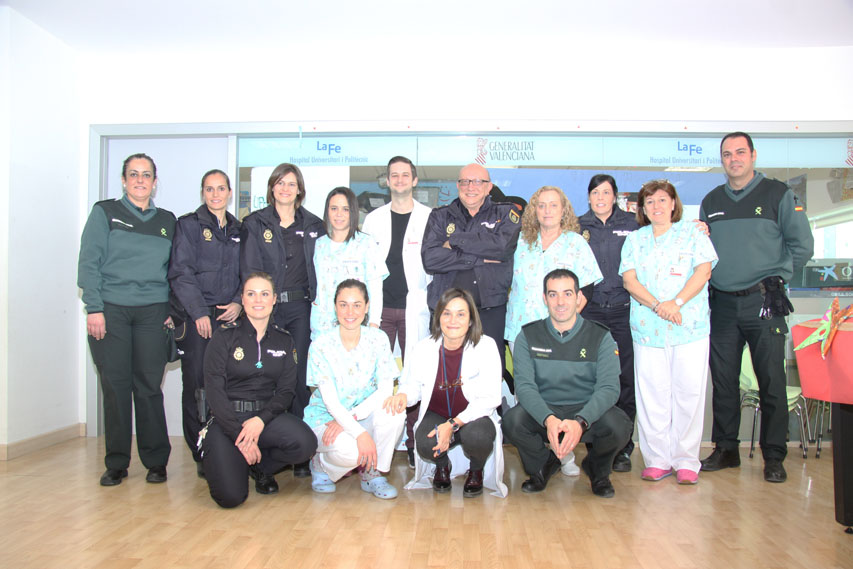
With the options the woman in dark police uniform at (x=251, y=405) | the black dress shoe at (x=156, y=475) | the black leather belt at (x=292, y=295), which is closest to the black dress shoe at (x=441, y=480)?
the woman in dark police uniform at (x=251, y=405)

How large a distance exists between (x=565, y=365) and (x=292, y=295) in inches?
65.3

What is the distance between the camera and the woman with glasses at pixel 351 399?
126 inches

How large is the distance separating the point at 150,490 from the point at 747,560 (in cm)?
292

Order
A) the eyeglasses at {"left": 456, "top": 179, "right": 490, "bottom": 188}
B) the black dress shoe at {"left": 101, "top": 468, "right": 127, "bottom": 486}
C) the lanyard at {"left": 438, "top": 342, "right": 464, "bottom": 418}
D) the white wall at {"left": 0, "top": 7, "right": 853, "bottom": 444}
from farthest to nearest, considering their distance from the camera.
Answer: the white wall at {"left": 0, "top": 7, "right": 853, "bottom": 444} < the eyeglasses at {"left": 456, "top": 179, "right": 490, "bottom": 188} < the black dress shoe at {"left": 101, "top": 468, "right": 127, "bottom": 486} < the lanyard at {"left": 438, "top": 342, "right": 464, "bottom": 418}

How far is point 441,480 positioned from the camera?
11.0ft

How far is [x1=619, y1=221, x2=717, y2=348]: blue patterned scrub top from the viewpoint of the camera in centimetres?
356

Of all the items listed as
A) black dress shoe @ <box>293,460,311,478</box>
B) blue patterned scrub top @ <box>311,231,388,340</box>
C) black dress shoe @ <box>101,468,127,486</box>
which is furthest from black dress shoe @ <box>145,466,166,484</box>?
blue patterned scrub top @ <box>311,231,388,340</box>

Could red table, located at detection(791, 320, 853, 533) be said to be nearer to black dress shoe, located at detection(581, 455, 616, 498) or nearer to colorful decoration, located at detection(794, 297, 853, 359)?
colorful decoration, located at detection(794, 297, 853, 359)

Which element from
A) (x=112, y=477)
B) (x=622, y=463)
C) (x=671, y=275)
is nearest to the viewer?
(x=112, y=477)

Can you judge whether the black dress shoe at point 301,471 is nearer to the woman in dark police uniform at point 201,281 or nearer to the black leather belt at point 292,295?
the woman in dark police uniform at point 201,281

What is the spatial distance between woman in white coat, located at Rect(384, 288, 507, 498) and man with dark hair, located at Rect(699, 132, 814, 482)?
1.54m

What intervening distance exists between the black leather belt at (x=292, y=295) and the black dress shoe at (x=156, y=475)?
3.89ft

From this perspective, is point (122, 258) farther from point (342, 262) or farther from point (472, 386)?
point (472, 386)

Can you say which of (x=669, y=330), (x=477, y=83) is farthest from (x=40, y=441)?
(x=669, y=330)
